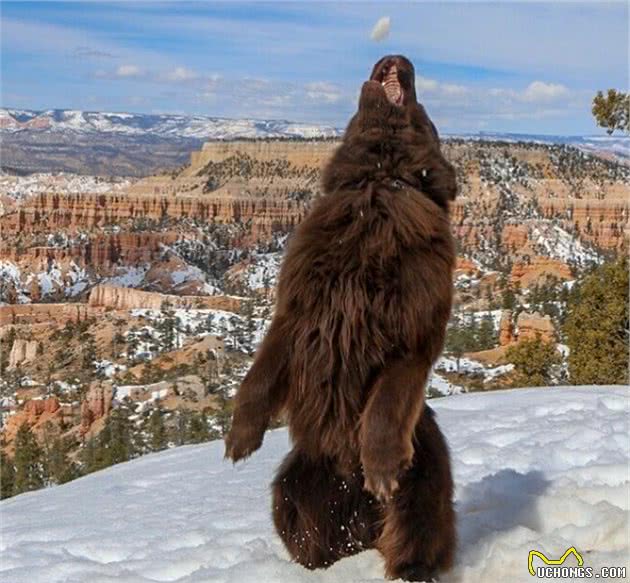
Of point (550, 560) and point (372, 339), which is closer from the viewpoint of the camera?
point (372, 339)

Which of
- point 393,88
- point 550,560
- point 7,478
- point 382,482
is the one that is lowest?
point 7,478

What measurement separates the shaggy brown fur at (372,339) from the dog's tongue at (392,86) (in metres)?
0.03

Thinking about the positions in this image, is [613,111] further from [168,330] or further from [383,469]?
[168,330]

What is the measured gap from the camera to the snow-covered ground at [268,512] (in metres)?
4.20

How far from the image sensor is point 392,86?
3.78m

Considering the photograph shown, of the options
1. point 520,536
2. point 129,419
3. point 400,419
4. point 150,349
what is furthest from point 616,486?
point 150,349

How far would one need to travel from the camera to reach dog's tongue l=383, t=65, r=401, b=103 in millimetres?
3766

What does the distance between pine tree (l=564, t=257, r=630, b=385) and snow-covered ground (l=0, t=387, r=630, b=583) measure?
8.99 metres

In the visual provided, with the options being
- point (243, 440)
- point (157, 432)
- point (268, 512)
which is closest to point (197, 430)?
point (157, 432)

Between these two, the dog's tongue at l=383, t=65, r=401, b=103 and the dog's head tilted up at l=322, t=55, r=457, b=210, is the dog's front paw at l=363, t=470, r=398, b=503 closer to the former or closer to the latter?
the dog's head tilted up at l=322, t=55, r=457, b=210

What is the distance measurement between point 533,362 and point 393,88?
1707 centimetres

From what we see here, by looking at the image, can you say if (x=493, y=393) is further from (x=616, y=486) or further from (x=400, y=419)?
(x=400, y=419)

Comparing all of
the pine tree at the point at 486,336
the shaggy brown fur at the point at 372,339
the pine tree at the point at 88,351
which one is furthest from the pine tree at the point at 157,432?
the shaggy brown fur at the point at 372,339

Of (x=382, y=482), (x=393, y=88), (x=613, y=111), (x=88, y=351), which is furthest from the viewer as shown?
(x=88, y=351)
